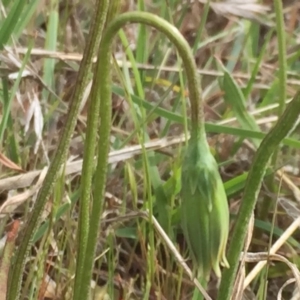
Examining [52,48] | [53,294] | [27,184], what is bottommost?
[53,294]

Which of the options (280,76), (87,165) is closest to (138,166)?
(280,76)

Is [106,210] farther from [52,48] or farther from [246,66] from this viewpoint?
[246,66]

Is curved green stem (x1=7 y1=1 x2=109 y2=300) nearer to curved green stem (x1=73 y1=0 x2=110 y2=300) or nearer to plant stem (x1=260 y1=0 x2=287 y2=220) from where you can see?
curved green stem (x1=73 y1=0 x2=110 y2=300)

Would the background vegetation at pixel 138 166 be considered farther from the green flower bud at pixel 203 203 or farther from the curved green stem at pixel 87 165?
the green flower bud at pixel 203 203

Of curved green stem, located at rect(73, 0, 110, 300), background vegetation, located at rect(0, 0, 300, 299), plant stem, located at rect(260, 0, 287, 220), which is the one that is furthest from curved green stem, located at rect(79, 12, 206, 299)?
plant stem, located at rect(260, 0, 287, 220)

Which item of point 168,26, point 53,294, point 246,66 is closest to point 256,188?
point 168,26

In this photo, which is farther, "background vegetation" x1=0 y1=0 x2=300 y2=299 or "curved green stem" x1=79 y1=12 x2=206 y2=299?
"background vegetation" x1=0 y1=0 x2=300 y2=299
